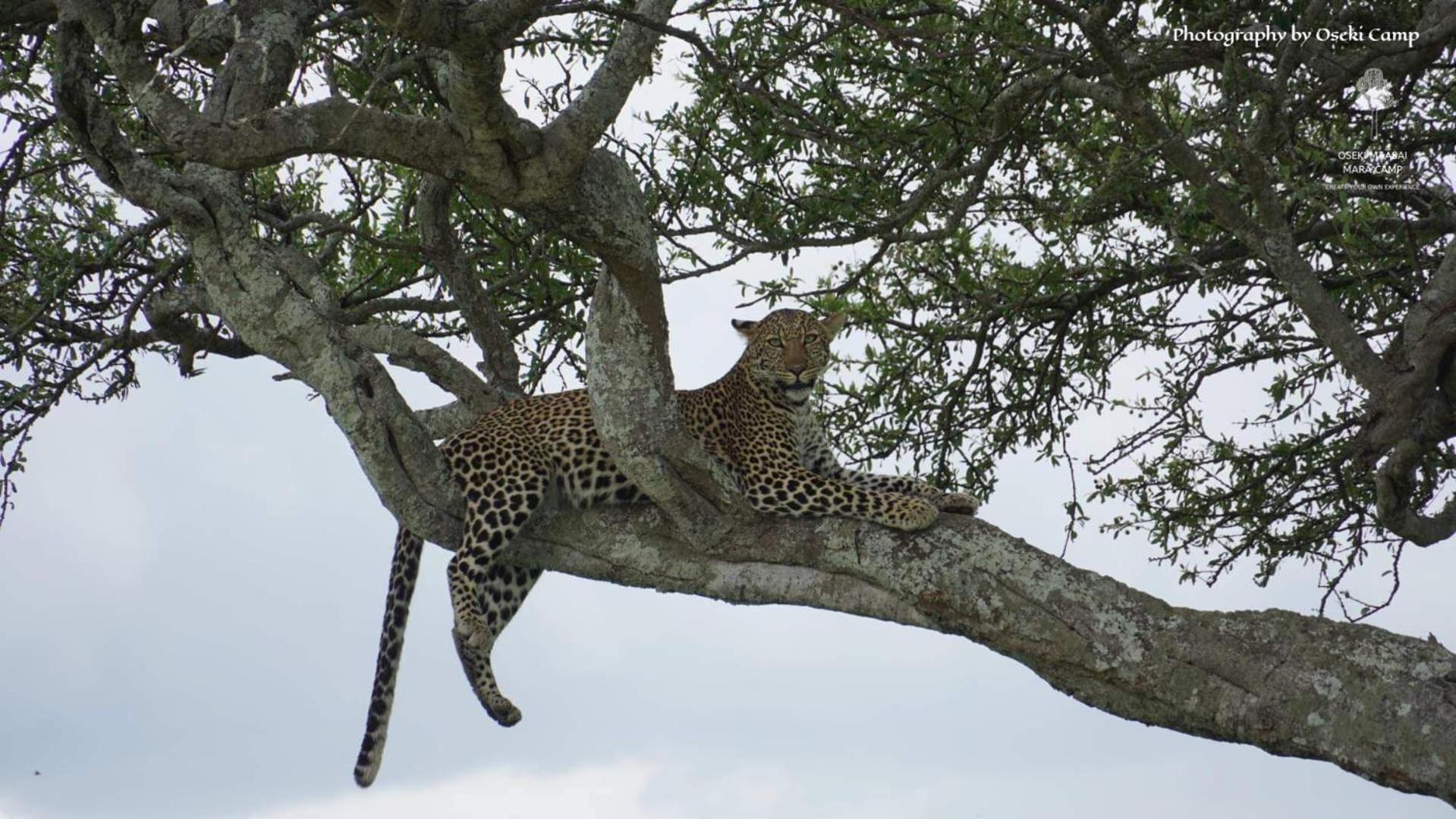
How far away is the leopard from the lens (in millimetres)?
7621

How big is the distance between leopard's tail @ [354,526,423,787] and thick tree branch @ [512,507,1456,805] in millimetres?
1530

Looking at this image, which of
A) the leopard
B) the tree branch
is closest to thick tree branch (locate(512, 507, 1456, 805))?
the leopard

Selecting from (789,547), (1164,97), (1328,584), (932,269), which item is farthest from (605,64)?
(1328,584)

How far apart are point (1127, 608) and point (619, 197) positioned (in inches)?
109

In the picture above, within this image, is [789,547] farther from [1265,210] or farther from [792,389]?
[1265,210]

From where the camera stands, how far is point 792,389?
9078 mm

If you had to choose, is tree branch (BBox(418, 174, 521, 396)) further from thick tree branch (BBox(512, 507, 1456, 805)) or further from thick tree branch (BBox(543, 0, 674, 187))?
thick tree branch (BBox(512, 507, 1456, 805))

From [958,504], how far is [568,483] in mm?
1896

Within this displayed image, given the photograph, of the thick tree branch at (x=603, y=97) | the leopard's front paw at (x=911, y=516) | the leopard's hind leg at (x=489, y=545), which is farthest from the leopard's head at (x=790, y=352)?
the thick tree branch at (x=603, y=97)

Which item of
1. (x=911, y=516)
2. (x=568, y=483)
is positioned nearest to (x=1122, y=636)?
(x=911, y=516)

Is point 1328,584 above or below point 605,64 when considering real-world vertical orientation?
below

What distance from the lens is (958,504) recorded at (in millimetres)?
7723

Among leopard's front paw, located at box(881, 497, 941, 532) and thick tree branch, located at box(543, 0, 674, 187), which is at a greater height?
thick tree branch, located at box(543, 0, 674, 187)

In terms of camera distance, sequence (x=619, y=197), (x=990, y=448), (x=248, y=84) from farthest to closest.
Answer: (x=990, y=448) → (x=248, y=84) → (x=619, y=197)
